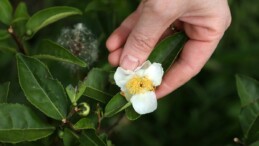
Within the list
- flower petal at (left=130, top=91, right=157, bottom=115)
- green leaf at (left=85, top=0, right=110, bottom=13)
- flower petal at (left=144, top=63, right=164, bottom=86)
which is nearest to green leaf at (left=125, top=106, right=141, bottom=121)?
flower petal at (left=130, top=91, right=157, bottom=115)

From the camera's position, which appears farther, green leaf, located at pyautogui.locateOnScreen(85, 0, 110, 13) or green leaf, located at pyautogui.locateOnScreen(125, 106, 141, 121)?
green leaf, located at pyautogui.locateOnScreen(85, 0, 110, 13)

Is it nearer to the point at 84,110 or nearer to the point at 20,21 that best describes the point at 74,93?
the point at 84,110

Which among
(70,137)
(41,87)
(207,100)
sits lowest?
(207,100)

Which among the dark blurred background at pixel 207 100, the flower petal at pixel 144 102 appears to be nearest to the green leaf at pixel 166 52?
the flower petal at pixel 144 102

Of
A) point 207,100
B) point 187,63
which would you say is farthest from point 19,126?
point 207,100

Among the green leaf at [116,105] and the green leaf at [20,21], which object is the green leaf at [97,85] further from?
the green leaf at [20,21]

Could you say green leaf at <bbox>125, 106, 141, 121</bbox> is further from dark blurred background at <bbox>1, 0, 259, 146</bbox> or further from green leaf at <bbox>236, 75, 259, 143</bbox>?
dark blurred background at <bbox>1, 0, 259, 146</bbox>

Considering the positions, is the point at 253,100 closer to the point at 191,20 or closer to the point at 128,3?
the point at 191,20
